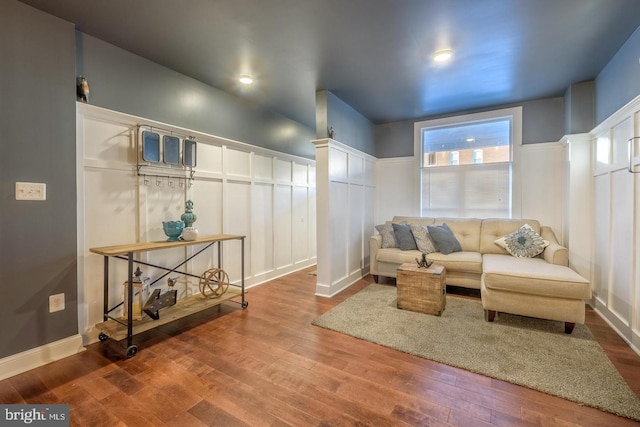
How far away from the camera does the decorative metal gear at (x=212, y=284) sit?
2.98 m

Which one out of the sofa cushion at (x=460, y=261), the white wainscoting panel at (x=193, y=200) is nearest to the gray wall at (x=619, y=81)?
the sofa cushion at (x=460, y=261)

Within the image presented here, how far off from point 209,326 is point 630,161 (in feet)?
12.2

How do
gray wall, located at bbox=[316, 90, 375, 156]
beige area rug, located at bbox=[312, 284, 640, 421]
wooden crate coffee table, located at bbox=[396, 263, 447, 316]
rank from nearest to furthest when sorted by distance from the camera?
1. beige area rug, located at bbox=[312, 284, 640, 421]
2. wooden crate coffee table, located at bbox=[396, 263, 447, 316]
3. gray wall, located at bbox=[316, 90, 375, 156]

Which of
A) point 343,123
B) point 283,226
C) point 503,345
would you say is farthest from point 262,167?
point 503,345

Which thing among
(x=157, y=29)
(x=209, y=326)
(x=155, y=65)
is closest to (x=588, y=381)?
(x=209, y=326)

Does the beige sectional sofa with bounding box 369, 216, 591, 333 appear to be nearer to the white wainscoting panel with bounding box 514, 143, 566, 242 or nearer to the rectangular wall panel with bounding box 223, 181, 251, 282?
the white wainscoting panel with bounding box 514, 143, 566, 242

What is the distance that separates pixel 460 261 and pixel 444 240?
1.22 feet

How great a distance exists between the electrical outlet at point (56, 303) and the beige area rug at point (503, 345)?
198 centimetres

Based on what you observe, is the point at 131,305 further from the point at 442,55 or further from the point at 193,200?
the point at 442,55

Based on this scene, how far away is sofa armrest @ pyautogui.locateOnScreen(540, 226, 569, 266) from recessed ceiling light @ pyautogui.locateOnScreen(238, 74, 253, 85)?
3.72 metres

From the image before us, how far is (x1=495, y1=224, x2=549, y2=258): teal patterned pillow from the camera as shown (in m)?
3.26

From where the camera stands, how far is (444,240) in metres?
3.62

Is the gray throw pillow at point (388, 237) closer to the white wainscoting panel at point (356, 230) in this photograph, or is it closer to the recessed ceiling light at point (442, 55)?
the white wainscoting panel at point (356, 230)

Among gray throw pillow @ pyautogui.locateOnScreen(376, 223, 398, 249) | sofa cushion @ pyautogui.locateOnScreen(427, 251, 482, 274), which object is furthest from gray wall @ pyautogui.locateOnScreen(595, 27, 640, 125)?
gray throw pillow @ pyautogui.locateOnScreen(376, 223, 398, 249)
